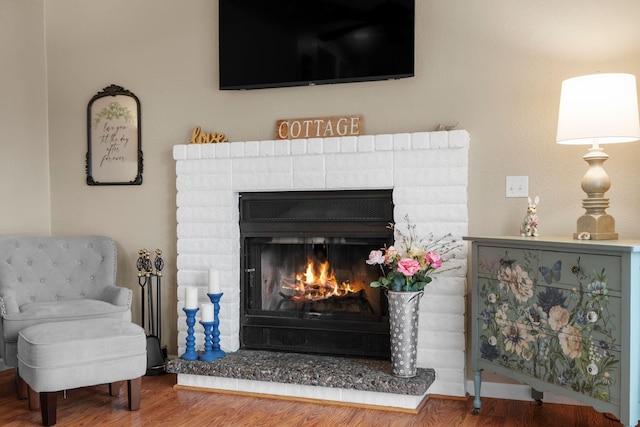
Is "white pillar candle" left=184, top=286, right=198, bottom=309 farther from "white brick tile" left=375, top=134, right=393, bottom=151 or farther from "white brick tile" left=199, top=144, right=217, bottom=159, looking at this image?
"white brick tile" left=375, top=134, right=393, bottom=151

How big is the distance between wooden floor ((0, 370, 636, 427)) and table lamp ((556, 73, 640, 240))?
3.06ft

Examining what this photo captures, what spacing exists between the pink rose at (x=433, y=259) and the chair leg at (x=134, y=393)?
1.56m

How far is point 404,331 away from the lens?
3129 millimetres

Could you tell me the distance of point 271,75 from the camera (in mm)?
3664

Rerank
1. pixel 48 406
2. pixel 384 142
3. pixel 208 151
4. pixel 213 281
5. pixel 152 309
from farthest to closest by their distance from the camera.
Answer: pixel 152 309, pixel 208 151, pixel 213 281, pixel 384 142, pixel 48 406

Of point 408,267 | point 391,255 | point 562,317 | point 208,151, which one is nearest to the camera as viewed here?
point 562,317

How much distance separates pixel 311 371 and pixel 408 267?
2.51 ft

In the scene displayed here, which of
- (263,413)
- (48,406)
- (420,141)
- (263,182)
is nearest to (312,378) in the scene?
(263,413)

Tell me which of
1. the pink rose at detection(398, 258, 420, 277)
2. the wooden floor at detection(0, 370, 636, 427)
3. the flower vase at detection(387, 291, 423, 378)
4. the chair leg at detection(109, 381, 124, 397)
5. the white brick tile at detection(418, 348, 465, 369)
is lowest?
the wooden floor at detection(0, 370, 636, 427)

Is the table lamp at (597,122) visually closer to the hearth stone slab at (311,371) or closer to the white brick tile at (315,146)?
the hearth stone slab at (311,371)

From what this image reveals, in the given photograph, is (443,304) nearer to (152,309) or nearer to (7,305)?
(152,309)

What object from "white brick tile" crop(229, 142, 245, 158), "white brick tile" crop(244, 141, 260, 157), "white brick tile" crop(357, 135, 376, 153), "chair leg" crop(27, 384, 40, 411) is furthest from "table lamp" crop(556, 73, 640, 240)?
"chair leg" crop(27, 384, 40, 411)

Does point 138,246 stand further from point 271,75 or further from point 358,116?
point 358,116

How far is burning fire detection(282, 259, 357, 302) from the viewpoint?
3674mm
